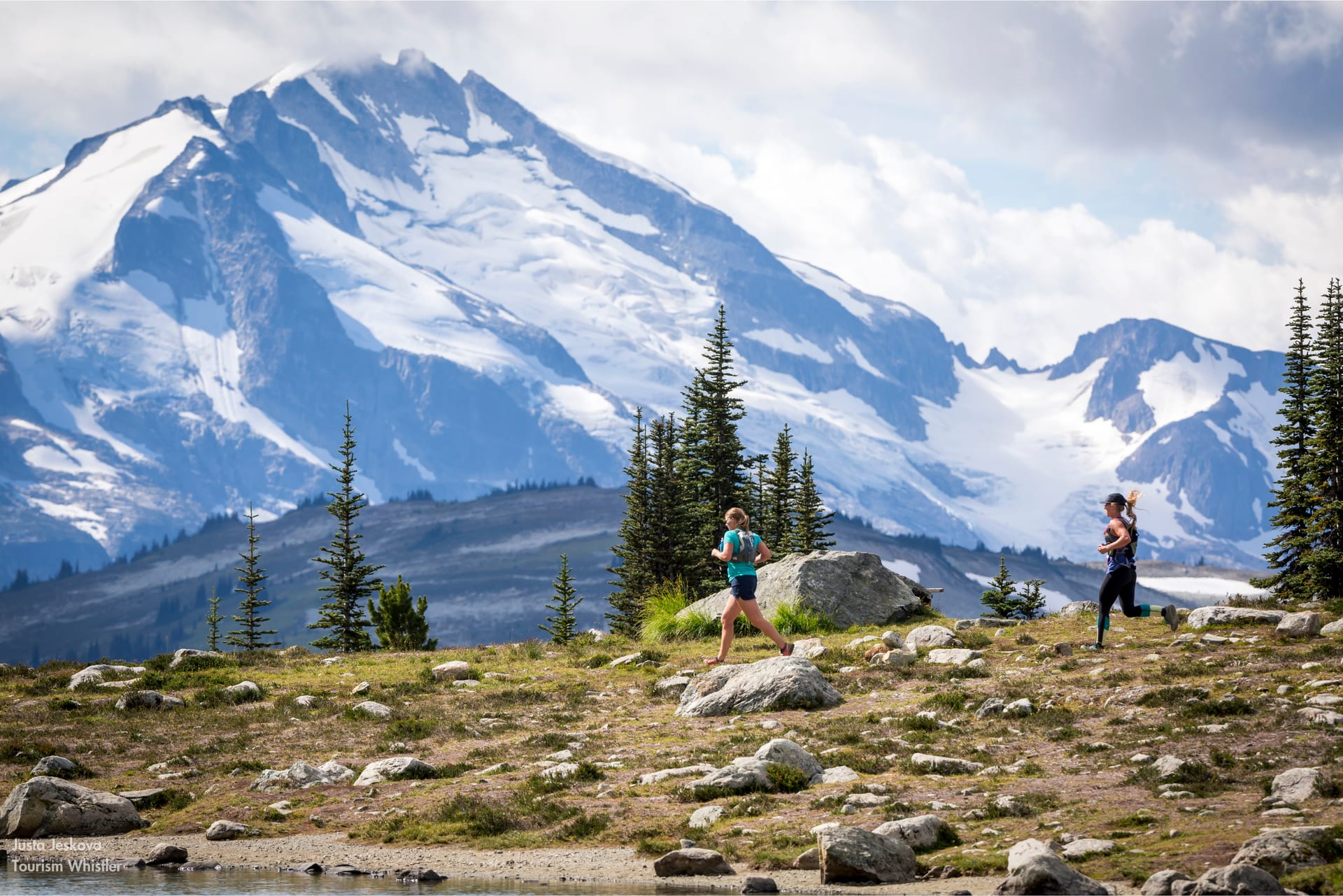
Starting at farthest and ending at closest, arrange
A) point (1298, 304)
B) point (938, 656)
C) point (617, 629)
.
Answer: point (617, 629) < point (1298, 304) < point (938, 656)

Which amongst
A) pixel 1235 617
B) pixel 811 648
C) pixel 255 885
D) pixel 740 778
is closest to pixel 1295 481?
pixel 1235 617

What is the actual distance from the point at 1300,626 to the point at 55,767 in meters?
22.9

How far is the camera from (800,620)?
1379 inches

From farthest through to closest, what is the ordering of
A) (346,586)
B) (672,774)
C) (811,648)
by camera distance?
(346,586), (811,648), (672,774)

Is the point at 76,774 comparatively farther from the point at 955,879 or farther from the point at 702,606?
the point at 702,606

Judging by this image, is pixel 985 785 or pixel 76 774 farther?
pixel 76 774

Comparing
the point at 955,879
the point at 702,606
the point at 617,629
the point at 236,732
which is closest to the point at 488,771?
the point at 236,732

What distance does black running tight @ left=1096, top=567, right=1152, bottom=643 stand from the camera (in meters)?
25.7

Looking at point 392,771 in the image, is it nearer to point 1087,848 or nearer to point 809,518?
point 1087,848

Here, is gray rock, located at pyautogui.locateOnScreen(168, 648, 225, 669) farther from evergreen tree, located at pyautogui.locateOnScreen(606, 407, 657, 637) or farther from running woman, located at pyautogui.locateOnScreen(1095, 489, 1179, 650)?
evergreen tree, located at pyautogui.locateOnScreen(606, 407, 657, 637)

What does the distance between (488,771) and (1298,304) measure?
40.8 m

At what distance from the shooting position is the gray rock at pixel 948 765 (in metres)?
18.7

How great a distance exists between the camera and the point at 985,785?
1781 centimetres

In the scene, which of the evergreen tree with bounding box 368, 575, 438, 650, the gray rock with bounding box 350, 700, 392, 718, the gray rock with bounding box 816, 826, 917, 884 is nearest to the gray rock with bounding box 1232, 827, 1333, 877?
the gray rock with bounding box 816, 826, 917, 884
